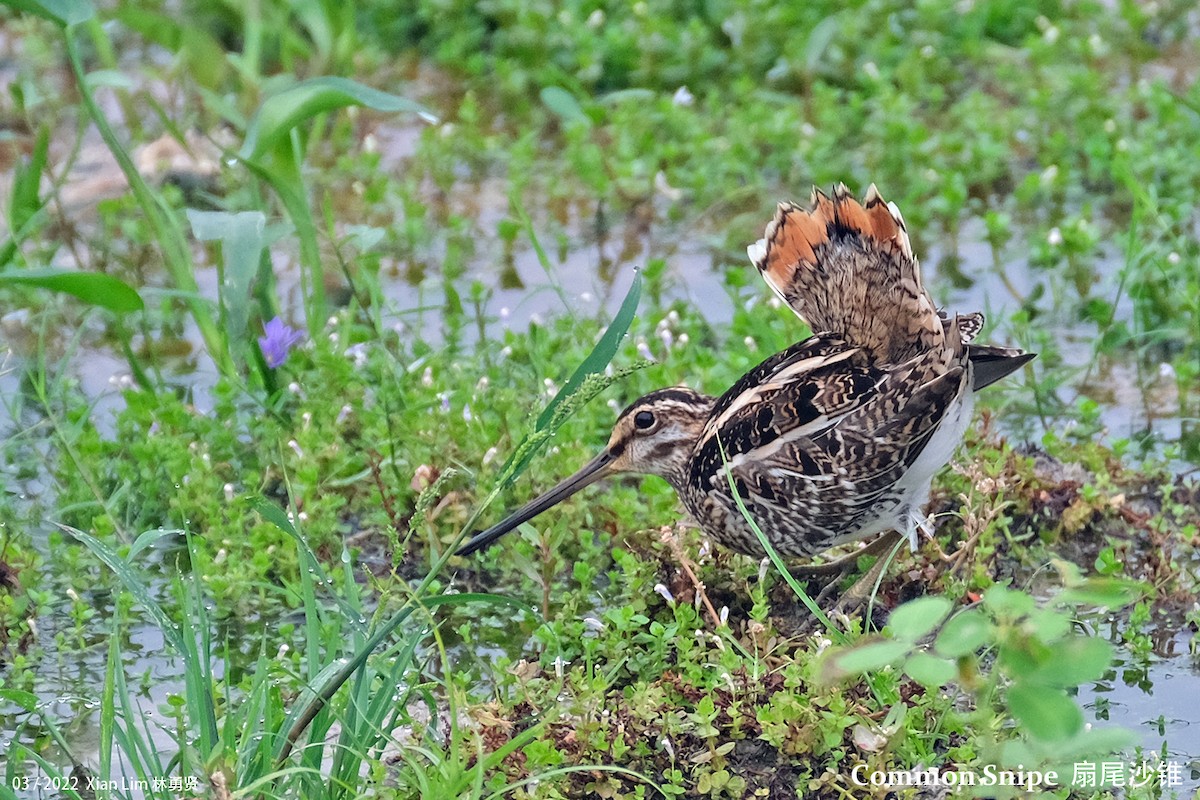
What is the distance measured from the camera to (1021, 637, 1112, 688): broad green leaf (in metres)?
2.22

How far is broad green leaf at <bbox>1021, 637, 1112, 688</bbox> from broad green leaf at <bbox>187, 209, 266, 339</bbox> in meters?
2.50

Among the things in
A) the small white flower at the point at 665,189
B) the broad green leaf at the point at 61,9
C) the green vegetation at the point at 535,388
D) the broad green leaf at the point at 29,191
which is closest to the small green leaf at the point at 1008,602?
the green vegetation at the point at 535,388

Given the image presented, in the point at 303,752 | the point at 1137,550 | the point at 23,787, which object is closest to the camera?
the point at 303,752

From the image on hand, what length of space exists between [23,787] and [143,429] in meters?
1.41

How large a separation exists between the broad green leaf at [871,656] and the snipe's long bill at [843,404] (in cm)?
122

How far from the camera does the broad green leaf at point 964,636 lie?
7.27ft

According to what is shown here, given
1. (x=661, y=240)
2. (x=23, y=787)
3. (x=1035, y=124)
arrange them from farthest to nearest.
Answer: (x=1035, y=124), (x=661, y=240), (x=23, y=787)

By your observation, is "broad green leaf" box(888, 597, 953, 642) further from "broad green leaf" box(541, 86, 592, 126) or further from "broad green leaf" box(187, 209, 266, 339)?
"broad green leaf" box(541, 86, 592, 126)

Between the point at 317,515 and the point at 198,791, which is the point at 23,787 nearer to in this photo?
the point at 198,791

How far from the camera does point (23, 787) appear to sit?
3.06 m

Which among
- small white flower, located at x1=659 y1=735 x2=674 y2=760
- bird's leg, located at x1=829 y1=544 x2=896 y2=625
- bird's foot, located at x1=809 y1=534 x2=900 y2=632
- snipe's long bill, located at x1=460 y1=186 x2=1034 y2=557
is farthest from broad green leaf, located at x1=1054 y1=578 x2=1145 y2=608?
bird's leg, located at x1=829 y1=544 x2=896 y2=625

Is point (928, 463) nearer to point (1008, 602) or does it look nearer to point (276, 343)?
point (1008, 602)

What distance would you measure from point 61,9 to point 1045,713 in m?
3.15

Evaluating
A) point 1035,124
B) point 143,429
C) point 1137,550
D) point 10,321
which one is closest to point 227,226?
point 143,429
